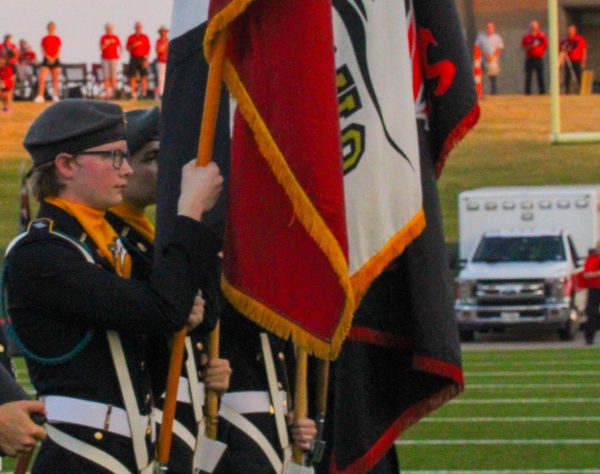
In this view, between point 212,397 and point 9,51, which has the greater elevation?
point 212,397

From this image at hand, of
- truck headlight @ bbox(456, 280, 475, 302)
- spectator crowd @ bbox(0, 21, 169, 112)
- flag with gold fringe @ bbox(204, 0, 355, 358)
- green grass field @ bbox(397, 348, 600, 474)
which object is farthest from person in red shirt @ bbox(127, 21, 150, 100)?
flag with gold fringe @ bbox(204, 0, 355, 358)

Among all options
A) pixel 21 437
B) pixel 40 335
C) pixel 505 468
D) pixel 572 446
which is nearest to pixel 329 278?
pixel 40 335

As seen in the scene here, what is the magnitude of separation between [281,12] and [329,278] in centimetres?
73

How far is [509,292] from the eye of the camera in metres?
24.7

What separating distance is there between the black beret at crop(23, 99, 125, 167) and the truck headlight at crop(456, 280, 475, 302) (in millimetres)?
20188

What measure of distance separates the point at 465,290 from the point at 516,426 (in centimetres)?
1154

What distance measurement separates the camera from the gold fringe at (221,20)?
4820 millimetres

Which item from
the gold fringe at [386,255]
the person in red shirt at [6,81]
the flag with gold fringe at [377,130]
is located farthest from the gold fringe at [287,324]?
the person in red shirt at [6,81]

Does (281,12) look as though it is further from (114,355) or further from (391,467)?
(391,467)

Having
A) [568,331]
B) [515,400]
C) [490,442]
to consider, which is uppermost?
[490,442]

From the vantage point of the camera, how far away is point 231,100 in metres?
5.22

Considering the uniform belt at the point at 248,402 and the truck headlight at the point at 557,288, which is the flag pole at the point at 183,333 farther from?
the truck headlight at the point at 557,288

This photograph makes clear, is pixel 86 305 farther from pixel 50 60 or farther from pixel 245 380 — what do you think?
pixel 50 60

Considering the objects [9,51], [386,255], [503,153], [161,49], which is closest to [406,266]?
[386,255]
